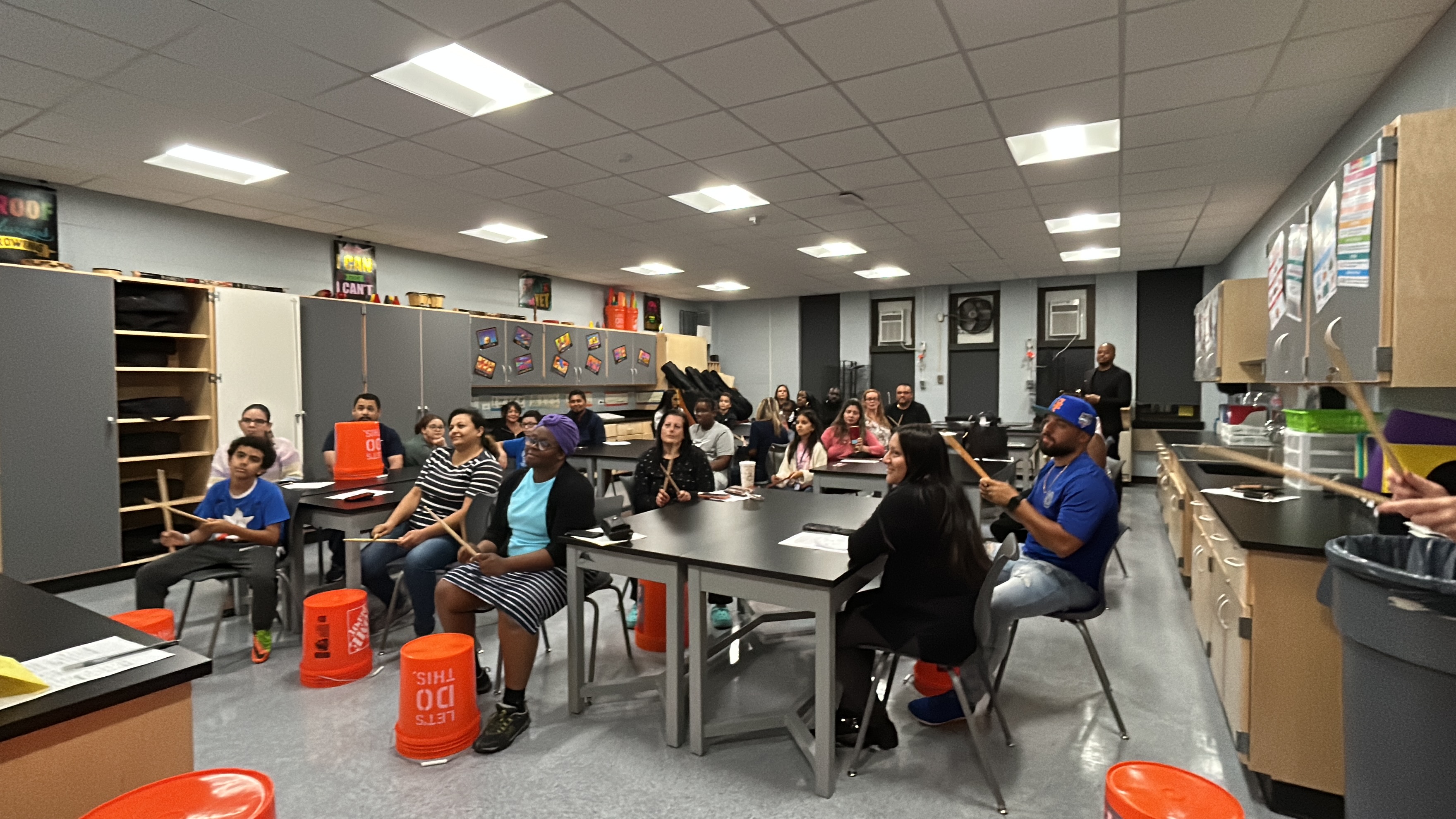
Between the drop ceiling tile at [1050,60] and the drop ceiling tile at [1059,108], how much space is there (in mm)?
92

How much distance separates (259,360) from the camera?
218 inches

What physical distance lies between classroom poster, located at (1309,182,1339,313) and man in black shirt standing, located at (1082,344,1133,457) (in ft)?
15.2

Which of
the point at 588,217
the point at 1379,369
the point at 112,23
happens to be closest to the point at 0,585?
the point at 112,23

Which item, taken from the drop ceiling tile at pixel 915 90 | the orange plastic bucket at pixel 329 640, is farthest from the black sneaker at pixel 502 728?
the drop ceiling tile at pixel 915 90

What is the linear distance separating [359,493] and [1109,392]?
7.13 m

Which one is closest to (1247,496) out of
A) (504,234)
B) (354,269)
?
(504,234)

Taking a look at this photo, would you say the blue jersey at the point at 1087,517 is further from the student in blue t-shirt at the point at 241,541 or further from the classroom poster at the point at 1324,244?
the student in blue t-shirt at the point at 241,541

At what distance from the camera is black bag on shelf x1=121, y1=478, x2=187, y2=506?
492cm

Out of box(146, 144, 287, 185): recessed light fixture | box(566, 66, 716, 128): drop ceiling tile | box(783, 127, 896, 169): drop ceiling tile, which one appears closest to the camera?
box(566, 66, 716, 128): drop ceiling tile

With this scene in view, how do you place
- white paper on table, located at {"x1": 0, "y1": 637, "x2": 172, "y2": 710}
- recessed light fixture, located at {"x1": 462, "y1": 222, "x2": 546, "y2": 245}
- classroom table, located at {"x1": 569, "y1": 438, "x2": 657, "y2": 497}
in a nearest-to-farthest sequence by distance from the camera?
white paper on table, located at {"x1": 0, "y1": 637, "x2": 172, "y2": 710}
classroom table, located at {"x1": 569, "y1": 438, "x2": 657, "y2": 497}
recessed light fixture, located at {"x1": 462, "y1": 222, "x2": 546, "y2": 245}

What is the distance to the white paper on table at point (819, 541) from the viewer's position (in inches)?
100

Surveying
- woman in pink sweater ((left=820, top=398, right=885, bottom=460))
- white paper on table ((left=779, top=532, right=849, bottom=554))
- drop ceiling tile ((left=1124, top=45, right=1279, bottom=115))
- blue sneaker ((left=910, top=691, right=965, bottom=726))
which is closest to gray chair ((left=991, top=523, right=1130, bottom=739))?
blue sneaker ((left=910, top=691, right=965, bottom=726))

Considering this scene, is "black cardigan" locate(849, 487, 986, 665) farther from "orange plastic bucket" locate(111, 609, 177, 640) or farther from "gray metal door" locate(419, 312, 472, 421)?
"gray metal door" locate(419, 312, 472, 421)

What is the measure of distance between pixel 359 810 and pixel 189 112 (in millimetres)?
3604
